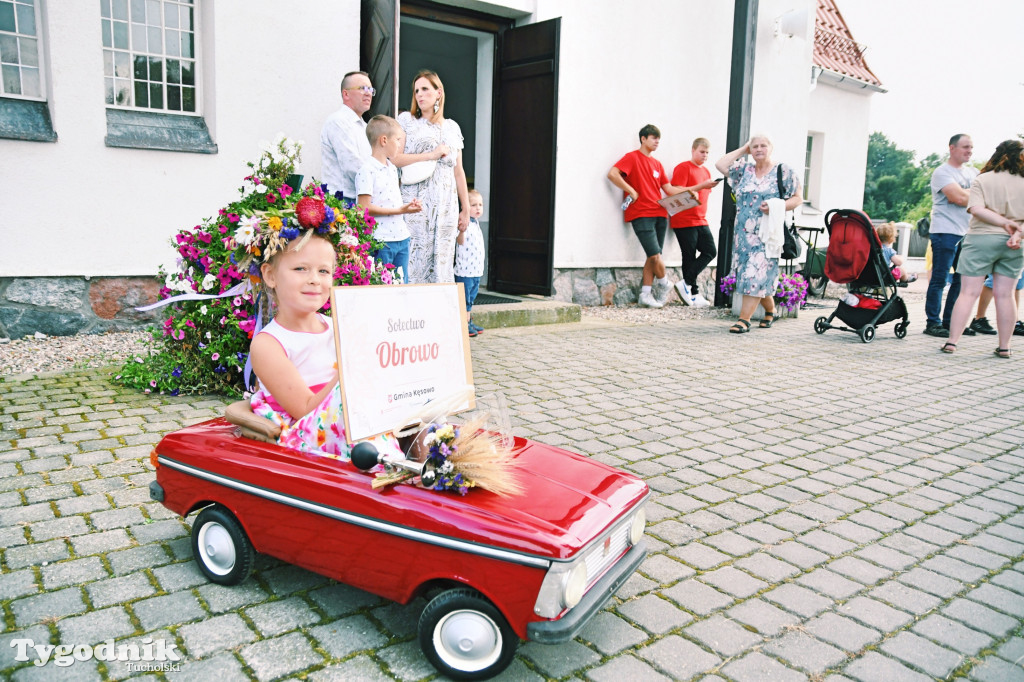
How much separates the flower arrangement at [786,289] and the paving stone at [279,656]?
344 inches

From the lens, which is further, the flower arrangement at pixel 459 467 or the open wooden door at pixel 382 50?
the open wooden door at pixel 382 50

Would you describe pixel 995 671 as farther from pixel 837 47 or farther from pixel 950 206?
pixel 837 47

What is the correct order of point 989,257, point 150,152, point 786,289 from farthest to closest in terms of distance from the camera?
point 786,289 < point 989,257 < point 150,152

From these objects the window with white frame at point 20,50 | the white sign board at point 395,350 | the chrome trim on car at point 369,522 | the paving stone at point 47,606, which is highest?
the window with white frame at point 20,50

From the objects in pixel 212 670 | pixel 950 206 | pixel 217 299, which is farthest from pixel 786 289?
pixel 212 670

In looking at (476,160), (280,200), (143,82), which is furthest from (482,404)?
(476,160)

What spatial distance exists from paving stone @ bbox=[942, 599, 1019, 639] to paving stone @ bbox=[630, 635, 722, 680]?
1031 millimetres

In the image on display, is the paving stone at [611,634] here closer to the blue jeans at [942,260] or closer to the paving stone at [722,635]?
the paving stone at [722,635]

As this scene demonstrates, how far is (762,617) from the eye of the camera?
8.86ft

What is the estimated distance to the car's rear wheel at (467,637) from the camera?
2225 millimetres

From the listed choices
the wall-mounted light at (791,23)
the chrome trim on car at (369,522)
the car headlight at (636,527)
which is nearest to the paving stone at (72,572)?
the chrome trim on car at (369,522)

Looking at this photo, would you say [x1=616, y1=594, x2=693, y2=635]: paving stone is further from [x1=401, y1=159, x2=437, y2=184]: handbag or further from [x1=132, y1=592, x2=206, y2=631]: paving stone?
[x1=401, y1=159, x2=437, y2=184]: handbag

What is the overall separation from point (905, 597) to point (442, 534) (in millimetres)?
1880

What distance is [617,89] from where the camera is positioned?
10.3 meters
